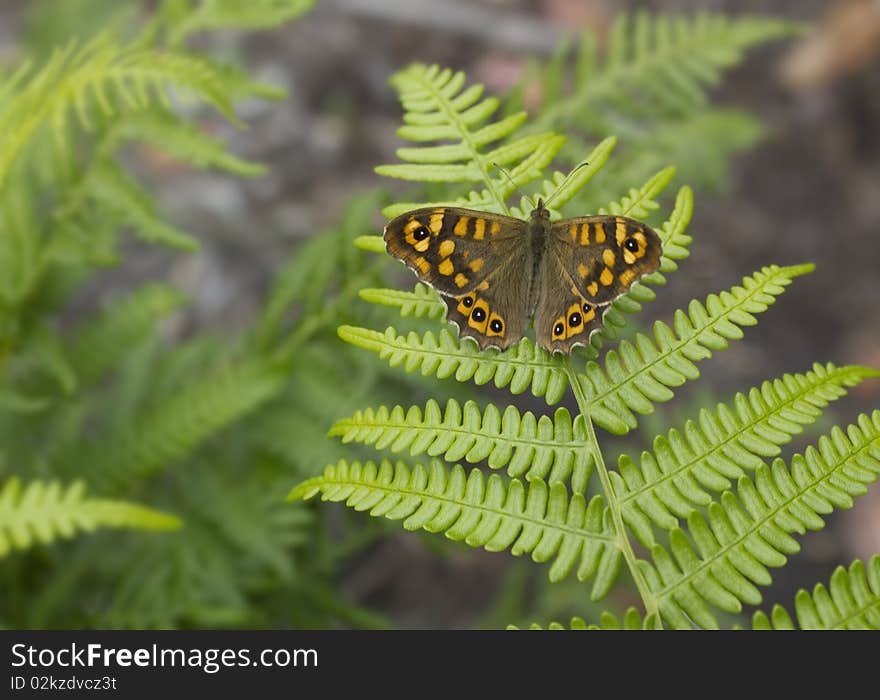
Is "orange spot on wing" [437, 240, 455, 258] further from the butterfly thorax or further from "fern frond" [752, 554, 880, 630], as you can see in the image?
Answer: "fern frond" [752, 554, 880, 630]

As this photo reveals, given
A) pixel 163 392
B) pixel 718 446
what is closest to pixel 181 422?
Result: pixel 163 392

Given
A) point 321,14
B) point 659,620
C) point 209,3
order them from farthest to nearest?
point 321,14 → point 209,3 → point 659,620

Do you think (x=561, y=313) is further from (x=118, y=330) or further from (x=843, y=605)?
(x=118, y=330)

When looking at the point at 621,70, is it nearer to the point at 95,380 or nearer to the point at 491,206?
the point at 491,206

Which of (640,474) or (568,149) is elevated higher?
(568,149)

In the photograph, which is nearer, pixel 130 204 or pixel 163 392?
pixel 130 204
